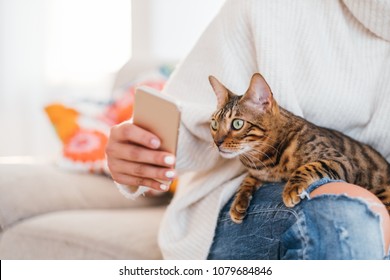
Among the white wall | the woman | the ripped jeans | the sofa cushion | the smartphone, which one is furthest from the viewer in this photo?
the white wall

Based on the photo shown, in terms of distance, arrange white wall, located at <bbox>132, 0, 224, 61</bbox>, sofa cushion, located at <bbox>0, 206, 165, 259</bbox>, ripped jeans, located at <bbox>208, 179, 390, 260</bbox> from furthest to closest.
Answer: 1. white wall, located at <bbox>132, 0, 224, 61</bbox>
2. sofa cushion, located at <bbox>0, 206, 165, 259</bbox>
3. ripped jeans, located at <bbox>208, 179, 390, 260</bbox>

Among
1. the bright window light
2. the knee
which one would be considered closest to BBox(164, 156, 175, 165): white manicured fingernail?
the knee

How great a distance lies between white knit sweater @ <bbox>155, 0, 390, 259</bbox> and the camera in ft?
3.07

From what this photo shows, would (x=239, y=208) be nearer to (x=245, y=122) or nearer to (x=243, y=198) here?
(x=243, y=198)

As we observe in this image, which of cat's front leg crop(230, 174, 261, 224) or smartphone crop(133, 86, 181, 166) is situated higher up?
smartphone crop(133, 86, 181, 166)

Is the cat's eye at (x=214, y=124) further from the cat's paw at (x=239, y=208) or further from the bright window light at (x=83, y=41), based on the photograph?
the bright window light at (x=83, y=41)

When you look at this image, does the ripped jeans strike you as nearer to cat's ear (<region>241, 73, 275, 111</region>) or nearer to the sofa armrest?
cat's ear (<region>241, 73, 275, 111</region>)

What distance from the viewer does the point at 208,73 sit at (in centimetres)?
100

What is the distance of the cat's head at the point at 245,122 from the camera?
81 cm

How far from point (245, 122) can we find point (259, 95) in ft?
0.15

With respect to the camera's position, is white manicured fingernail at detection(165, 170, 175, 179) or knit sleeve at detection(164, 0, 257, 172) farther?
knit sleeve at detection(164, 0, 257, 172)

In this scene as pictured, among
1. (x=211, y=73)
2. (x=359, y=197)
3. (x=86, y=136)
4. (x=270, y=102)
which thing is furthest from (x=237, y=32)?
(x=86, y=136)

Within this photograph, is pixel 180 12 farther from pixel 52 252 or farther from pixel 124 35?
pixel 52 252
